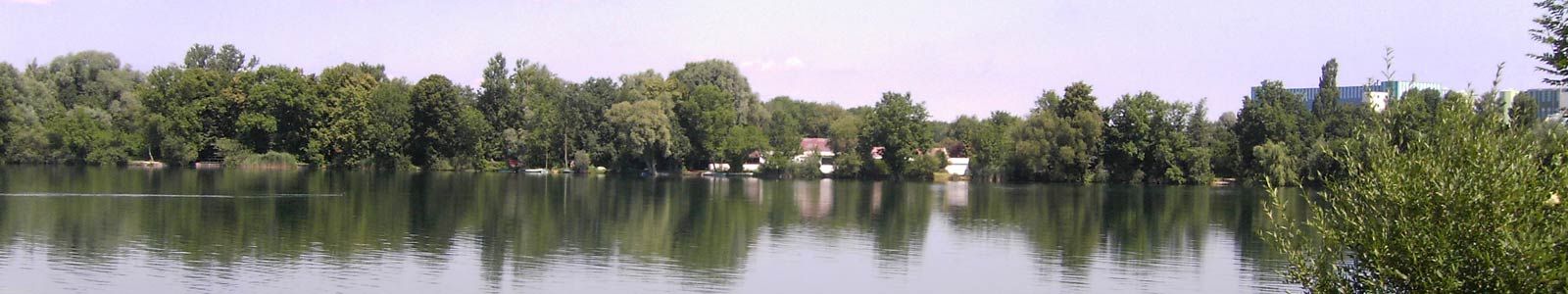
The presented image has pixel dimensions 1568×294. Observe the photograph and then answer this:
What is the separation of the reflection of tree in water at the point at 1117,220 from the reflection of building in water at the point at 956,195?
0.34 m

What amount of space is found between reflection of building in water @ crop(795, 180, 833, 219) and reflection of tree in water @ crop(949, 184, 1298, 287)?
4.34 meters

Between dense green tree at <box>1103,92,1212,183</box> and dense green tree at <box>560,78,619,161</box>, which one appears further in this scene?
dense green tree at <box>560,78,619,161</box>

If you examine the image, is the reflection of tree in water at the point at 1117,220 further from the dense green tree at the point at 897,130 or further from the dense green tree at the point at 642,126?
the dense green tree at the point at 642,126

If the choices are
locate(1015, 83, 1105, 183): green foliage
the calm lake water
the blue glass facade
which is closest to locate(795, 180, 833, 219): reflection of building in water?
the calm lake water

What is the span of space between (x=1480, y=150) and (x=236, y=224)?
26.5 meters

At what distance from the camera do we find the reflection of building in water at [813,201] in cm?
4062

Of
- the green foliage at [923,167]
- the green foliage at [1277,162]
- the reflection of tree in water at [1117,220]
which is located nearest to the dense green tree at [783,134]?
the green foliage at [923,167]

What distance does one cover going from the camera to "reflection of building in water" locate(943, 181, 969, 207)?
4883cm

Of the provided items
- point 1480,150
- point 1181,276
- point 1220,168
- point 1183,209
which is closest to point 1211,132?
point 1220,168

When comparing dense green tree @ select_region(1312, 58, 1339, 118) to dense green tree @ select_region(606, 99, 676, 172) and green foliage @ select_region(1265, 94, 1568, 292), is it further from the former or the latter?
green foliage @ select_region(1265, 94, 1568, 292)

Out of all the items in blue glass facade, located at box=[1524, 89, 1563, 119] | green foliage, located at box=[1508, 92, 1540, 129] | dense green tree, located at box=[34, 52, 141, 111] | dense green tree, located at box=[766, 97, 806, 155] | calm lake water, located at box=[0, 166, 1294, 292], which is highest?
dense green tree, located at box=[34, 52, 141, 111]

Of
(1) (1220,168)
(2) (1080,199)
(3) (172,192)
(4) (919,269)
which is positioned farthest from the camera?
(1) (1220,168)

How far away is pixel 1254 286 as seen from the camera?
895 inches

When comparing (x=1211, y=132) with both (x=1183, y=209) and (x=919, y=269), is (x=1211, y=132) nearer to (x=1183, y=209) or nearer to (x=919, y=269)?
(x=1183, y=209)
